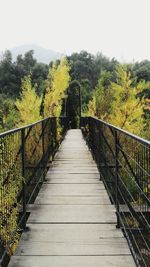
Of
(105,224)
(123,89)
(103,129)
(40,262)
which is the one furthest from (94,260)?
(123,89)

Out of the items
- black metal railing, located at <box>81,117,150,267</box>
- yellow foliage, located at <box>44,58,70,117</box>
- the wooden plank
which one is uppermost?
yellow foliage, located at <box>44,58,70,117</box>

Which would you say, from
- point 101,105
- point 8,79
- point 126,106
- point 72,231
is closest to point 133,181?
point 72,231

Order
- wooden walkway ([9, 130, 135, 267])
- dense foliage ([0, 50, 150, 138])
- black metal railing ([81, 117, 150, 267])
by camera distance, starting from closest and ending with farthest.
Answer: black metal railing ([81, 117, 150, 267])
wooden walkway ([9, 130, 135, 267])
dense foliage ([0, 50, 150, 138])

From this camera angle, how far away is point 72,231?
4.45m

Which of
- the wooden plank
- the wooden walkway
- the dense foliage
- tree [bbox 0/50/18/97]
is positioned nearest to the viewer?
the wooden plank

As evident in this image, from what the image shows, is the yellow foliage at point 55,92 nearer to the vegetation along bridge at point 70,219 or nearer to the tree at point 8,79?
the vegetation along bridge at point 70,219

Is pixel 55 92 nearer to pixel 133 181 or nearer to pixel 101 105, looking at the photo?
pixel 101 105

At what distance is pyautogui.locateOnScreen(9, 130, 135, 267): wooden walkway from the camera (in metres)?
3.67

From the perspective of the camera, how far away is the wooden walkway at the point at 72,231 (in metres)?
3.67

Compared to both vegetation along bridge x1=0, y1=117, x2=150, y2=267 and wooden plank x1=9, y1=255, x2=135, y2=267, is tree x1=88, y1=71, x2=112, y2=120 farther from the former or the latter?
wooden plank x1=9, y1=255, x2=135, y2=267

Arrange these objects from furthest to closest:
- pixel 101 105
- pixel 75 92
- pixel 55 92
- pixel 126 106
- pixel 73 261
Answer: pixel 75 92 < pixel 101 105 < pixel 126 106 < pixel 55 92 < pixel 73 261

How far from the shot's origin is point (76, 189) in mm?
6582

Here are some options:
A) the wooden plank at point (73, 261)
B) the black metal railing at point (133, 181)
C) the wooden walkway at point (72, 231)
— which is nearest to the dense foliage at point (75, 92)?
the wooden walkway at point (72, 231)

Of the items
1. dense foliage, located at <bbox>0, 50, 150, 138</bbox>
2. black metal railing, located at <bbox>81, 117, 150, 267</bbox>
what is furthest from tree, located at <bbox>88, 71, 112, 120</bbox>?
black metal railing, located at <bbox>81, 117, 150, 267</bbox>
